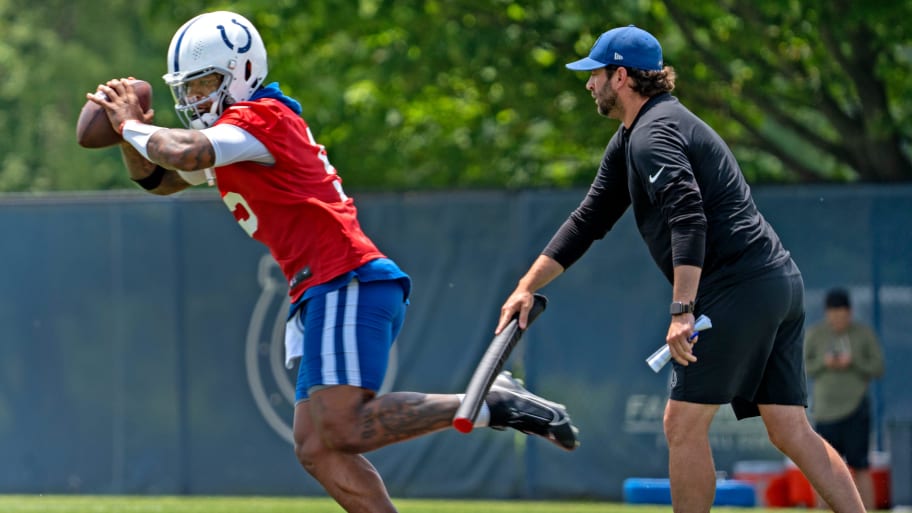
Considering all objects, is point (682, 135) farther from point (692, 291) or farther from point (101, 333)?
point (101, 333)

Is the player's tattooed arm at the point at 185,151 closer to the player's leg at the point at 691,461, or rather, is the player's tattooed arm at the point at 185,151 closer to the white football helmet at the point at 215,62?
the white football helmet at the point at 215,62

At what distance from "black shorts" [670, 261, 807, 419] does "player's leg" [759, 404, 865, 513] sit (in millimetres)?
55

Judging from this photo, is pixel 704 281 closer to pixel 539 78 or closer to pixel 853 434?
pixel 853 434

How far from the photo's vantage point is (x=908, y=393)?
36.7 feet

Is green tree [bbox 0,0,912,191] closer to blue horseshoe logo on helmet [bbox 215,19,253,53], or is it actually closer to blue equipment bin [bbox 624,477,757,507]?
blue equipment bin [bbox 624,477,757,507]

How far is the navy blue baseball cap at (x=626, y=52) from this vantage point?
5.75 metres

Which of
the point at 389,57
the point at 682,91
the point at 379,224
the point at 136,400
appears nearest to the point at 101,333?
the point at 136,400

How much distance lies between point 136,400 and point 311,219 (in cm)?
708

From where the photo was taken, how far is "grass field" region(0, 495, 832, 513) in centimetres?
1021

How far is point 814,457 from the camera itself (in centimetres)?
575

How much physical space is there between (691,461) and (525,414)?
667 mm

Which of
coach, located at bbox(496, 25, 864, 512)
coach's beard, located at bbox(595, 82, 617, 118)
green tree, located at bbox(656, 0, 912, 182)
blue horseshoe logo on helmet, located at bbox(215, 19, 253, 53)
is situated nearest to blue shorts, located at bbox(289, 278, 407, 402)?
coach, located at bbox(496, 25, 864, 512)

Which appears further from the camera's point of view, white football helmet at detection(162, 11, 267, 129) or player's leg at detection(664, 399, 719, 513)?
white football helmet at detection(162, 11, 267, 129)

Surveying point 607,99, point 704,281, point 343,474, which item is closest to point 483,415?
point 343,474
